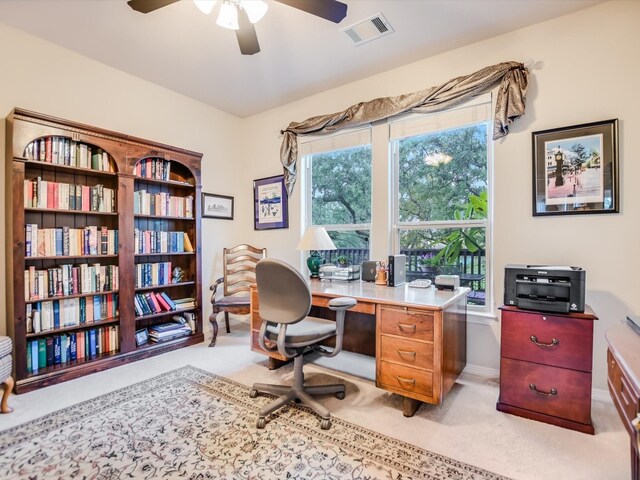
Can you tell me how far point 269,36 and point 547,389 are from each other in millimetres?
3145

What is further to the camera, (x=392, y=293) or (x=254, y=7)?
(x=392, y=293)

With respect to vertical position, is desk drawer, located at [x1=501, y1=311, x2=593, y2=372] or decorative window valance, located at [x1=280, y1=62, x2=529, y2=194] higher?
decorative window valance, located at [x1=280, y1=62, x2=529, y2=194]

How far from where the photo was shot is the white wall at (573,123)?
210cm

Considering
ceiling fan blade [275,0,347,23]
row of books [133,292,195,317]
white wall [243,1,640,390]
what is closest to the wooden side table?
white wall [243,1,640,390]

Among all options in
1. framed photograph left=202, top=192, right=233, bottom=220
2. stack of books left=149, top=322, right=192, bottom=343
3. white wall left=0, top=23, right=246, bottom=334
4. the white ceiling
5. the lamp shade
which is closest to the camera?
the white ceiling

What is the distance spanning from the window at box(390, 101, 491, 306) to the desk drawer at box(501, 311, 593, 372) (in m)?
0.71

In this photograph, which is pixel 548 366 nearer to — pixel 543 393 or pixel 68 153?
pixel 543 393

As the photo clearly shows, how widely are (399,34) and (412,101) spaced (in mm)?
540

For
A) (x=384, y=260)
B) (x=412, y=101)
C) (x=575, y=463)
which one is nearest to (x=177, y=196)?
(x=384, y=260)

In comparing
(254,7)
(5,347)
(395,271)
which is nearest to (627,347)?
(395,271)

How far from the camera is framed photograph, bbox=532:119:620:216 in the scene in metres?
2.14

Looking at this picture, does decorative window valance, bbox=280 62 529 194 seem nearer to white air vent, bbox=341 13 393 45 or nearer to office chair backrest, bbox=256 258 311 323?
white air vent, bbox=341 13 393 45

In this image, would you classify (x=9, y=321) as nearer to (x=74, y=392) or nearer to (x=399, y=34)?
(x=74, y=392)

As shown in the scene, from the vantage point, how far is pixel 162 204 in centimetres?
323
